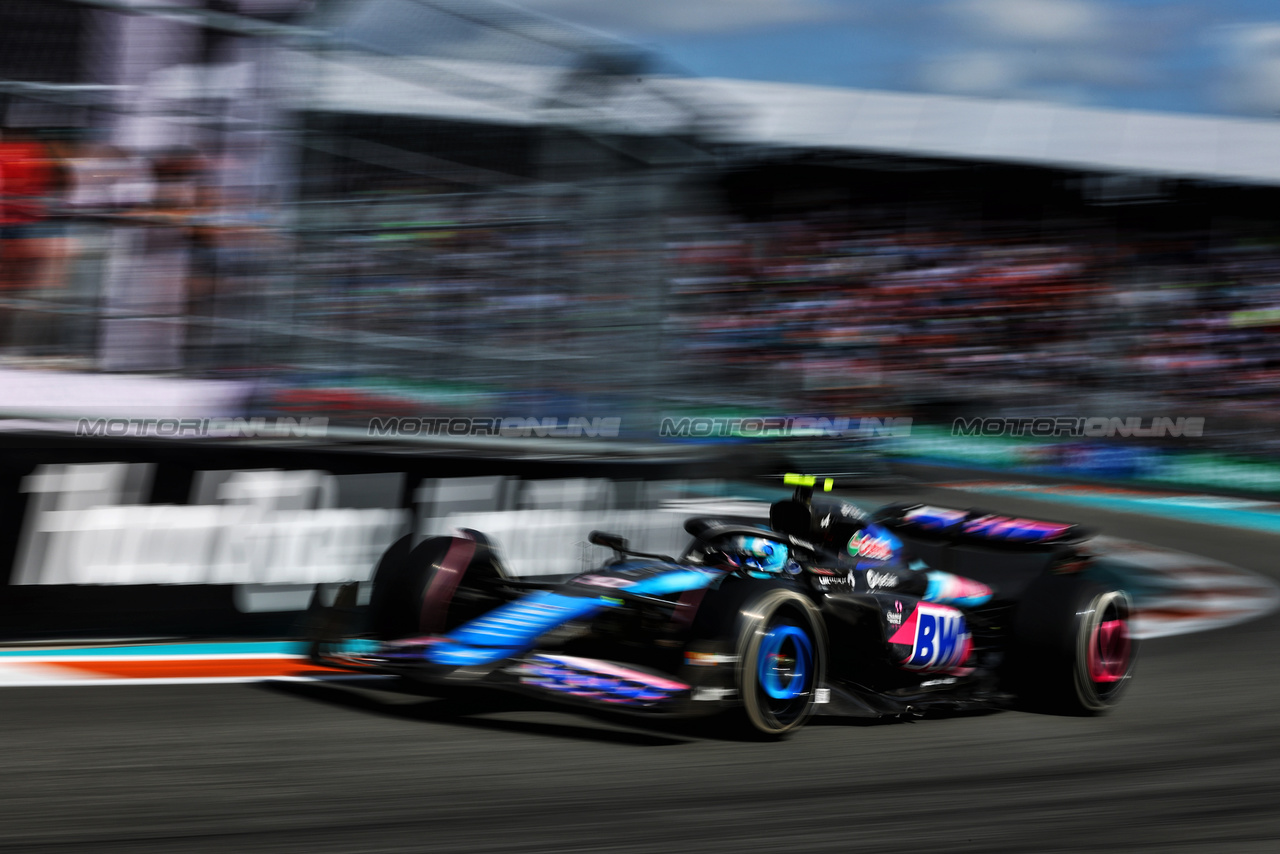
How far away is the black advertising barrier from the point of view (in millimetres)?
5629

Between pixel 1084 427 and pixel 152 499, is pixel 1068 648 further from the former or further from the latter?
pixel 1084 427

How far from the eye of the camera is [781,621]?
469 cm

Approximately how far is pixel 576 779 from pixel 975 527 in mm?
2530

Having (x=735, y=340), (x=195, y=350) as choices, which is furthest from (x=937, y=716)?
(x=735, y=340)

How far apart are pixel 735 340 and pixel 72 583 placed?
1019cm

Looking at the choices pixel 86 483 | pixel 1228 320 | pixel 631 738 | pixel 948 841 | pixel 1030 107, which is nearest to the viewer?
pixel 948 841

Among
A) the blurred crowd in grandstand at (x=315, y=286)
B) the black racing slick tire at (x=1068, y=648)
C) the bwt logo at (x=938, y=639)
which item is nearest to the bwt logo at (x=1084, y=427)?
the blurred crowd in grandstand at (x=315, y=286)

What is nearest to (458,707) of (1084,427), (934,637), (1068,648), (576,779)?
(576,779)

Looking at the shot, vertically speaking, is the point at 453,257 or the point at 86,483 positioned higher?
the point at 453,257

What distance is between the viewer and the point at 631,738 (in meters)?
4.59

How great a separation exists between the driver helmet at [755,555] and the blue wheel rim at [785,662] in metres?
0.45

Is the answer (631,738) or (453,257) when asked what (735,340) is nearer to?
(453,257)

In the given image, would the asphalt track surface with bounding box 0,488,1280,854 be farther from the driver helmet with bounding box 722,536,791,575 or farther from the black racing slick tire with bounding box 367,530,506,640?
the driver helmet with bounding box 722,536,791,575

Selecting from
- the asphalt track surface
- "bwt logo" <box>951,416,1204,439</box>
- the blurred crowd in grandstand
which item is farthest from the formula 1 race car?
"bwt logo" <box>951,416,1204,439</box>
